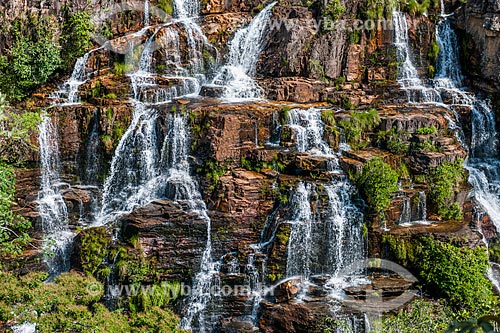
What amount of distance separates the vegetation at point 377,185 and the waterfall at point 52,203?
996 cm

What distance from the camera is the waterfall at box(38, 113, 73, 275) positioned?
16.8 meters

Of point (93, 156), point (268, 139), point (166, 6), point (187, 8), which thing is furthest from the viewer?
point (187, 8)

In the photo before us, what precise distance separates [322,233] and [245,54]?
9909mm

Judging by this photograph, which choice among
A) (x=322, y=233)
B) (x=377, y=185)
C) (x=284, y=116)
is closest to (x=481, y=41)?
(x=284, y=116)

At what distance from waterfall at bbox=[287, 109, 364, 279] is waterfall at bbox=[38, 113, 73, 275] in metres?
7.60

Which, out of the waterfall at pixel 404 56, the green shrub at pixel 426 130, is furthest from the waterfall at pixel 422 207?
the waterfall at pixel 404 56

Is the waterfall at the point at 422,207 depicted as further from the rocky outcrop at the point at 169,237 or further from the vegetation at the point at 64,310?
the vegetation at the point at 64,310

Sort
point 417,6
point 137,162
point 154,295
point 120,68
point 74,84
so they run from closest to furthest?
point 154,295
point 137,162
point 74,84
point 120,68
point 417,6

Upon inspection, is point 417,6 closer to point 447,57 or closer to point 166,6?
point 447,57

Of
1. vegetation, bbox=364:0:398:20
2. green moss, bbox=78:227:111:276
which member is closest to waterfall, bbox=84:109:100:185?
green moss, bbox=78:227:111:276

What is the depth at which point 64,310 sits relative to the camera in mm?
12102

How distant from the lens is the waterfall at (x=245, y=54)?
2147 centimetres

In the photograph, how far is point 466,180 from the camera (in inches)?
696

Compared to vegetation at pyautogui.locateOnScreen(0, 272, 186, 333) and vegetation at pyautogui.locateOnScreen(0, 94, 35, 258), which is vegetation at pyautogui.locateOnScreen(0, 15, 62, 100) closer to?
vegetation at pyautogui.locateOnScreen(0, 94, 35, 258)
